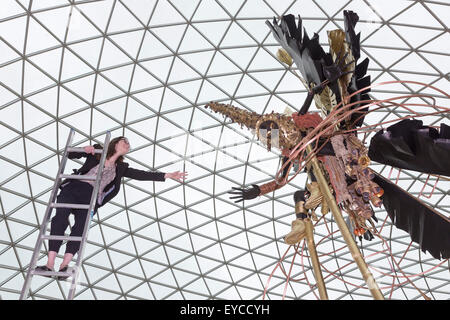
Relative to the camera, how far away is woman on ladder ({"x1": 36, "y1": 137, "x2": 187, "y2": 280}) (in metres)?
6.49

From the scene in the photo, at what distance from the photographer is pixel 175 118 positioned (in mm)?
20578

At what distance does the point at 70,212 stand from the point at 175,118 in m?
14.0

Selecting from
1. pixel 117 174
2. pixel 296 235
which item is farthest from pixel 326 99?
pixel 117 174

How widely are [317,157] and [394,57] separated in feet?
41.0

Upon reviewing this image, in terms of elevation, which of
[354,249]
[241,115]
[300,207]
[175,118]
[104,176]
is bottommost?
[354,249]

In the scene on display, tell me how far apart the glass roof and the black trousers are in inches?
325

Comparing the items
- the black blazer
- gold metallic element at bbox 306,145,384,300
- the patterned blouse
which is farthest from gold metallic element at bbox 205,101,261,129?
the patterned blouse

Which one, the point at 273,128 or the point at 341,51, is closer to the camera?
the point at 341,51

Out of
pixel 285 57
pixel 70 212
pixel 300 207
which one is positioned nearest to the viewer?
pixel 70 212

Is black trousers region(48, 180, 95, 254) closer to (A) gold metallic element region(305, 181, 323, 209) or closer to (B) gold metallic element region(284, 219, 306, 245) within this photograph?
(B) gold metallic element region(284, 219, 306, 245)

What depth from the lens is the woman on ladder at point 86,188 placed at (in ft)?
21.3

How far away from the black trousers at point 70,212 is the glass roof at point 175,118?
824 centimetres

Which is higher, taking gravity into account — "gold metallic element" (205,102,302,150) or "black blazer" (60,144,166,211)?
"gold metallic element" (205,102,302,150)

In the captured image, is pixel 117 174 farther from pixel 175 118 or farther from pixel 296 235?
pixel 175 118
